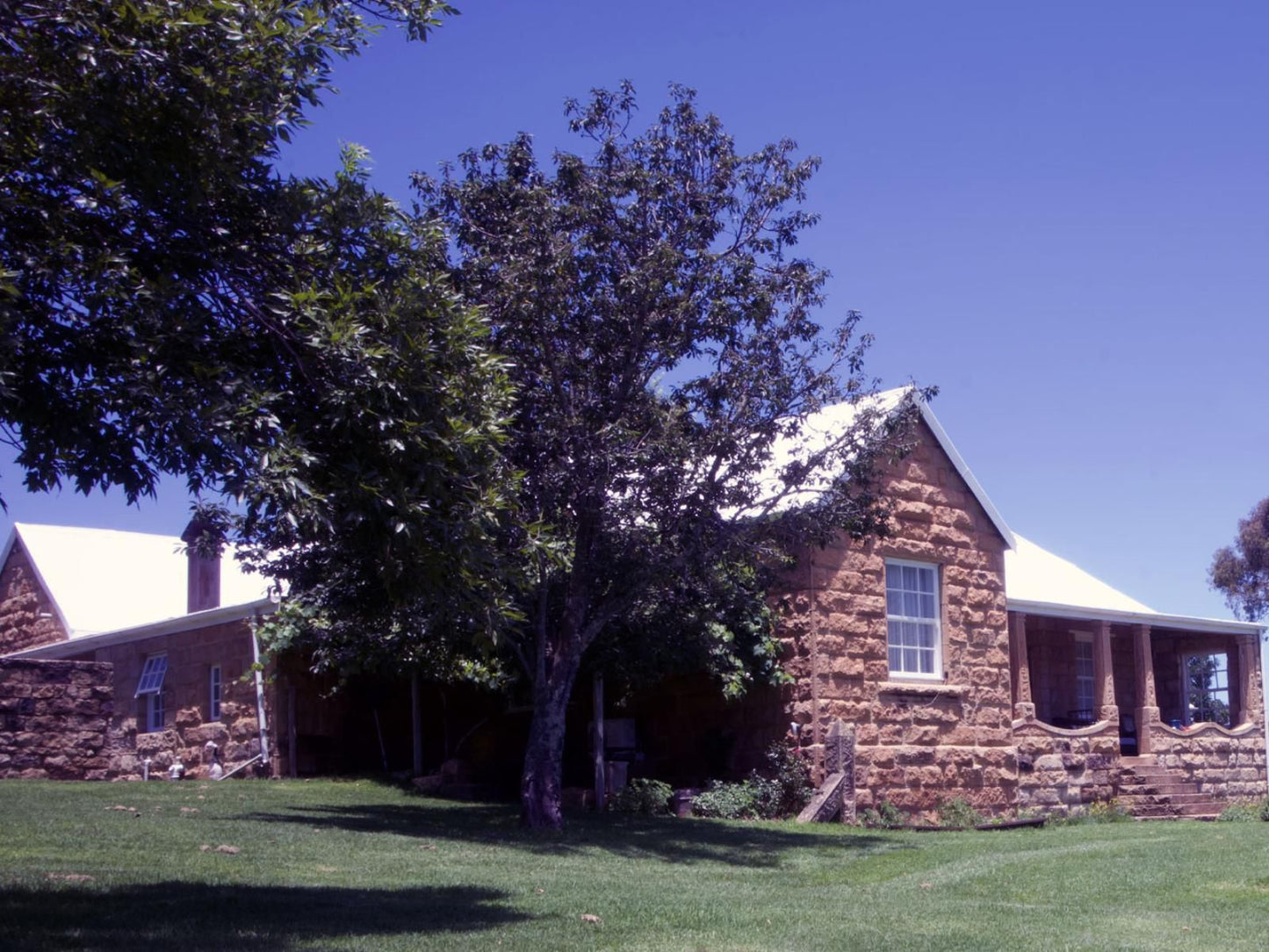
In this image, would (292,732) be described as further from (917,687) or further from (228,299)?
(228,299)

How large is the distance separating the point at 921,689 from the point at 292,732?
9.71 metres

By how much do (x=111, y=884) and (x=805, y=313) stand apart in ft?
30.4

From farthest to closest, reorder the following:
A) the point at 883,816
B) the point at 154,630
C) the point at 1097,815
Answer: the point at 154,630, the point at 1097,815, the point at 883,816

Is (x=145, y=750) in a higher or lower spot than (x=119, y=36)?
lower

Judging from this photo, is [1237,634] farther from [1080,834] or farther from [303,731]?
[303,731]

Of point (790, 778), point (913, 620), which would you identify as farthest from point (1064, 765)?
point (790, 778)

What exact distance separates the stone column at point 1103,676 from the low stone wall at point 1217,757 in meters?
1.13

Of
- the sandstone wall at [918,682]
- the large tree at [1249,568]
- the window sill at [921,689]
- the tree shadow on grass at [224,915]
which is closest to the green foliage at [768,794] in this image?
the sandstone wall at [918,682]

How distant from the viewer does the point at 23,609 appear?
1175 inches

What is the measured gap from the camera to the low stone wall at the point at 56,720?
21703 millimetres

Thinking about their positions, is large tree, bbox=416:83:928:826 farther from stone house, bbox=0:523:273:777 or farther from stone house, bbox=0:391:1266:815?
stone house, bbox=0:523:273:777

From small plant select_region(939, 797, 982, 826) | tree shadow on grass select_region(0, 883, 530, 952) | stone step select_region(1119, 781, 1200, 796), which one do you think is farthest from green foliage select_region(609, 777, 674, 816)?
stone step select_region(1119, 781, 1200, 796)

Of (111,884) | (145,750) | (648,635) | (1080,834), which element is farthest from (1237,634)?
(111,884)

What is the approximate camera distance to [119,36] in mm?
8156
